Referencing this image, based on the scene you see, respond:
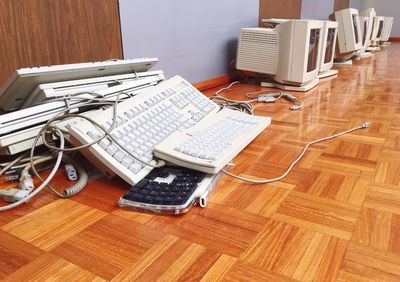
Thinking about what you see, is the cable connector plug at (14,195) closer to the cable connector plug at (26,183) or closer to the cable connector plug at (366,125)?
the cable connector plug at (26,183)

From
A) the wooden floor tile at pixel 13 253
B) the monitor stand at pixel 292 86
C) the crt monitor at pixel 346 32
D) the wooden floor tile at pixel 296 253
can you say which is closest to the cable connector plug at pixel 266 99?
the monitor stand at pixel 292 86

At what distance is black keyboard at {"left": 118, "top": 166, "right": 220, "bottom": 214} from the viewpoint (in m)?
0.50

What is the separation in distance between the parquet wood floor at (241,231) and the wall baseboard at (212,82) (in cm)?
85

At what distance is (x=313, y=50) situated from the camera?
1.58 meters

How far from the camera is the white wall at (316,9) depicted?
3.15m

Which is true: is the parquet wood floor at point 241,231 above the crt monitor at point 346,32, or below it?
below

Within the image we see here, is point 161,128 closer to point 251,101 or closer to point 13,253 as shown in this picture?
point 13,253

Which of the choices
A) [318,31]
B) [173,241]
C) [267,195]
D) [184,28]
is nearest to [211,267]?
[173,241]

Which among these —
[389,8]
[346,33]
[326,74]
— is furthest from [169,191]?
[389,8]

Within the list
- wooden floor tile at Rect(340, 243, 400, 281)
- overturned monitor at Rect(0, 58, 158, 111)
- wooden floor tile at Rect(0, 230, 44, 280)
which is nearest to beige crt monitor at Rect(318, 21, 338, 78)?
overturned monitor at Rect(0, 58, 158, 111)

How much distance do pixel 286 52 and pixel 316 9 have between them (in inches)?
92.1

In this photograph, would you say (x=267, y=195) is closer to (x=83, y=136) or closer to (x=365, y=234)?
(x=365, y=234)

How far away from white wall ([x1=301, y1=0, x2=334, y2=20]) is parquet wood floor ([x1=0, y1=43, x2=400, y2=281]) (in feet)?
9.05

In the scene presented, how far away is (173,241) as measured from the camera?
1.44 ft
